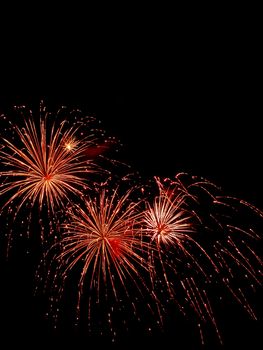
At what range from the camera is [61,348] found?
4902 mm

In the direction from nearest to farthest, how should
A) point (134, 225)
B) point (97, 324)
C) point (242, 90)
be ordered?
point (134, 225) → point (97, 324) → point (242, 90)

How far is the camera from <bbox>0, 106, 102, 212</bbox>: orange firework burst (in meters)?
4.35

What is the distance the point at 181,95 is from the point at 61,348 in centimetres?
382

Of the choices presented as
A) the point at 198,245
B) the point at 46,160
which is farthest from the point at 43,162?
the point at 198,245

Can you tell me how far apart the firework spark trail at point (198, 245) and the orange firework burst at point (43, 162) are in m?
0.96

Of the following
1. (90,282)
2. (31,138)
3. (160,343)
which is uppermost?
(31,138)

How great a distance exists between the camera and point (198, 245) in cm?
455

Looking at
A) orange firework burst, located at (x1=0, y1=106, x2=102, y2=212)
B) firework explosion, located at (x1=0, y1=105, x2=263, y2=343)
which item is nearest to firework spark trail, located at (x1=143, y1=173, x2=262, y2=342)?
firework explosion, located at (x1=0, y1=105, x2=263, y2=343)

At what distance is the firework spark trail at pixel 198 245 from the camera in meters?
4.41

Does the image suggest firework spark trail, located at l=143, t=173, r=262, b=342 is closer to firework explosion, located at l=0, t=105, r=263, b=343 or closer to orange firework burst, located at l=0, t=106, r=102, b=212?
firework explosion, located at l=0, t=105, r=263, b=343

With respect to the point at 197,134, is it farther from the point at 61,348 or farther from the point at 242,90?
the point at 61,348

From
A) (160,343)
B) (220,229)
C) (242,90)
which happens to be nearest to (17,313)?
(160,343)

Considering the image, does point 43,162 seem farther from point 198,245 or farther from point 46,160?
point 198,245

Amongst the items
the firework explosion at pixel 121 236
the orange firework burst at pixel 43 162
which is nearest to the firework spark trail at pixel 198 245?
the firework explosion at pixel 121 236
